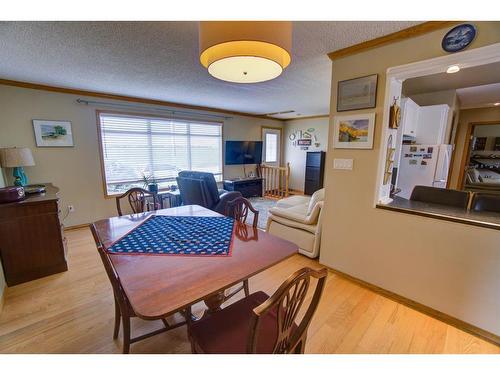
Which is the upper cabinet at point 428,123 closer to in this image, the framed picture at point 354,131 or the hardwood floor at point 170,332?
the framed picture at point 354,131

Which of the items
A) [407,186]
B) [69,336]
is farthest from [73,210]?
[407,186]

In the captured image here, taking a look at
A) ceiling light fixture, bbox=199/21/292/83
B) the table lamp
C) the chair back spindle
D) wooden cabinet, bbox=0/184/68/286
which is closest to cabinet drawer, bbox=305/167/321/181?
ceiling light fixture, bbox=199/21/292/83

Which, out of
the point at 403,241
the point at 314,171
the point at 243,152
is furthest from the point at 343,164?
the point at 314,171

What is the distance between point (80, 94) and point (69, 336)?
3.46m

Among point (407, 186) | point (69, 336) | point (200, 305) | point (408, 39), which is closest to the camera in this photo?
point (69, 336)

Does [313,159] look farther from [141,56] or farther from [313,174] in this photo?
[141,56]

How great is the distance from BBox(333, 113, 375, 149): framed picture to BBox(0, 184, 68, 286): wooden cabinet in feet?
9.73

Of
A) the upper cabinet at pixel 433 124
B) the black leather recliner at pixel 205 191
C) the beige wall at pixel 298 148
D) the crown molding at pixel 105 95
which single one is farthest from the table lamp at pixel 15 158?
the beige wall at pixel 298 148

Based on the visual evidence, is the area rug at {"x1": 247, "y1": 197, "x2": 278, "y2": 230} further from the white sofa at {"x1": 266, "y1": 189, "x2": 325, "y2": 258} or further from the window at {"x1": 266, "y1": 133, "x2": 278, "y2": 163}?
the window at {"x1": 266, "y1": 133, "x2": 278, "y2": 163}

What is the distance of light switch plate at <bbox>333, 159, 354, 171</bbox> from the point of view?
214cm

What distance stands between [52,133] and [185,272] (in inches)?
145

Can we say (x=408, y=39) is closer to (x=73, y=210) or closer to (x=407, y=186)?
(x=407, y=186)

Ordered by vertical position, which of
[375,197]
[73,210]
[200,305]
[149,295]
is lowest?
[200,305]

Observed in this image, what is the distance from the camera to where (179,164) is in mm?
4820
